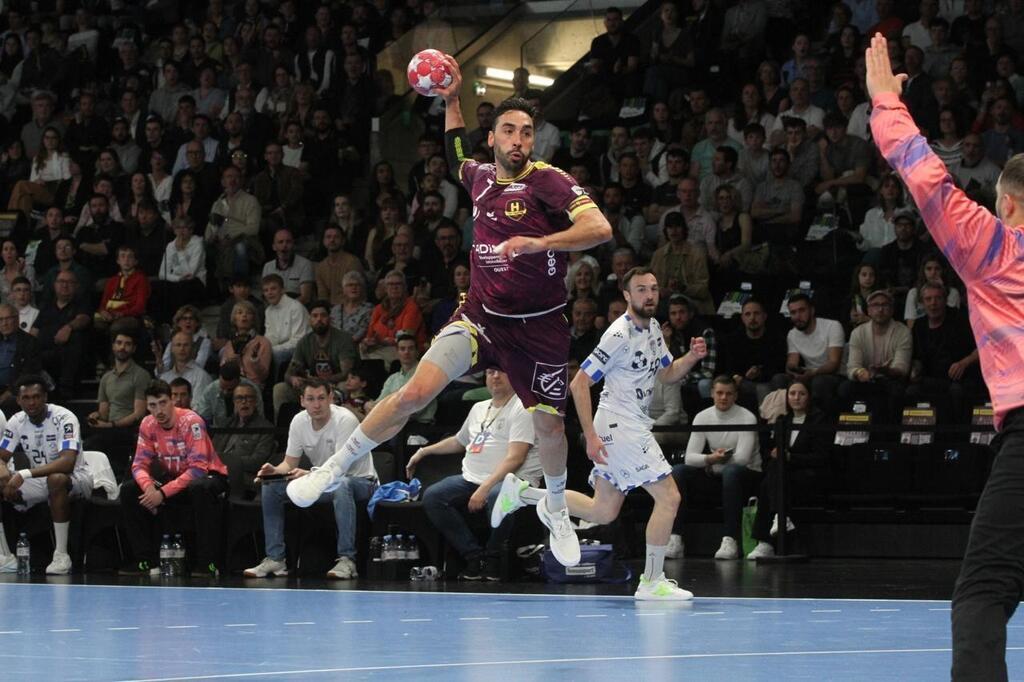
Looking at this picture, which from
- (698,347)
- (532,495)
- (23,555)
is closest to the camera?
(698,347)

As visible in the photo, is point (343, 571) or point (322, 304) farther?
point (322, 304)

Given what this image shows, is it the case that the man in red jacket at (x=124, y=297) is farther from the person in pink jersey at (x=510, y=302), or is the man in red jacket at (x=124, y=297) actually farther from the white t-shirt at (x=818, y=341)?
the person in pink jersey at (x=510, y=302)

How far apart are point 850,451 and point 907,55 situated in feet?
15.2

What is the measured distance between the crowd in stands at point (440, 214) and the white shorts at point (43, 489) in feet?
3.03

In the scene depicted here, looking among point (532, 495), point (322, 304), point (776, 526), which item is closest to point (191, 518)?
point (322, 304)

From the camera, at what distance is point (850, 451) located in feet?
41.3

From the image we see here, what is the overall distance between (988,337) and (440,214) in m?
12.4

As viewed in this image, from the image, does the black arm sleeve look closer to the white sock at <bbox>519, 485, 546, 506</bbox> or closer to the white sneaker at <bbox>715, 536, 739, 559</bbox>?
the white sock at <bbox>519, 485, 546, 506</bbox>

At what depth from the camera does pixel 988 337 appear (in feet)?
13.7

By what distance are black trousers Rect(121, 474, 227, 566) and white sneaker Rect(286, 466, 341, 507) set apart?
4.86 m

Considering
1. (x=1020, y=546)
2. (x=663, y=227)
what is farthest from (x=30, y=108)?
(x=1020, y=546)

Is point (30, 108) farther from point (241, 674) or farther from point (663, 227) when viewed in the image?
point (241, 674)

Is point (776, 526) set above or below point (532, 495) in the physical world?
below

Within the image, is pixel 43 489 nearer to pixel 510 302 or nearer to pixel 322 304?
pixel 322 304
